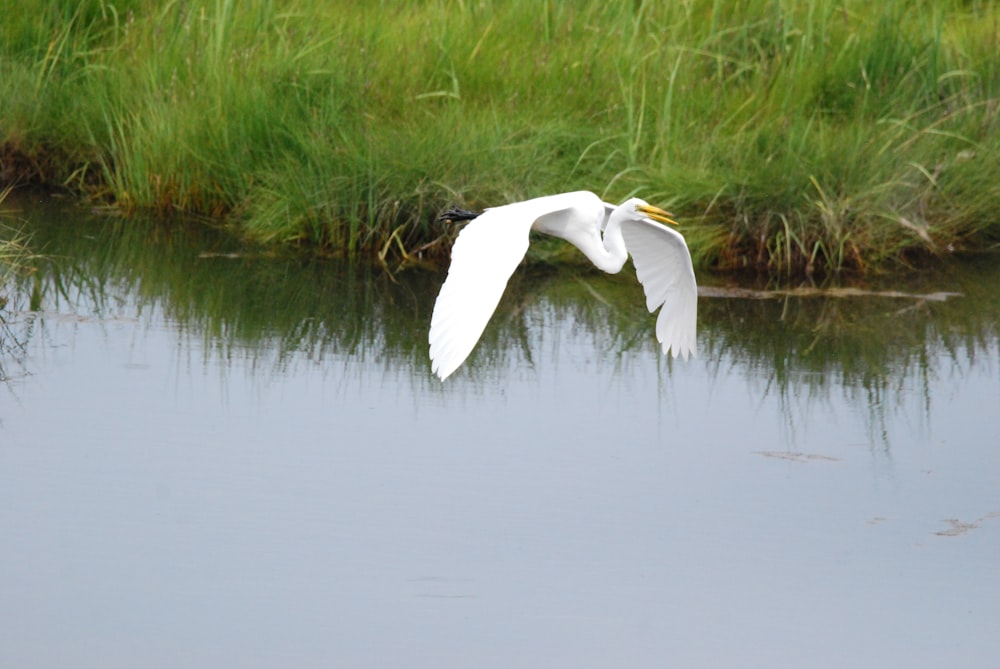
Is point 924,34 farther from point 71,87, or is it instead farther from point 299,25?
point 71,87

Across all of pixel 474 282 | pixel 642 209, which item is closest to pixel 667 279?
pixel 642 209

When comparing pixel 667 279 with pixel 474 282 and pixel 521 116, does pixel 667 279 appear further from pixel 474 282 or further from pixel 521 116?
pixel 521 116

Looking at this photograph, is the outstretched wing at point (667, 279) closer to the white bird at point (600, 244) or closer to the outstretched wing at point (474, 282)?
the white bird at point (600, 244)

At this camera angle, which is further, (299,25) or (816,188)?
(299,25)

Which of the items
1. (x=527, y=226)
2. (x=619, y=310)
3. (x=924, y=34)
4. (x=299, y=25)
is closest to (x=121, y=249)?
(x=299, y=25)

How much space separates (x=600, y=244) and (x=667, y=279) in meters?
0.38

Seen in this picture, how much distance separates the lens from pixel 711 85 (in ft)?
28.3

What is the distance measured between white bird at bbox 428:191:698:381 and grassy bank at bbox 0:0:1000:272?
5.66 ft

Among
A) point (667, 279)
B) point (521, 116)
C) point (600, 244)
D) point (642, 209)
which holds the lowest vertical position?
point (667, 279)

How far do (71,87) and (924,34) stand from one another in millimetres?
4481

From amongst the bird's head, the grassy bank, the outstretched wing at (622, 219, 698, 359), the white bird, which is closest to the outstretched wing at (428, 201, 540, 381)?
the white bird

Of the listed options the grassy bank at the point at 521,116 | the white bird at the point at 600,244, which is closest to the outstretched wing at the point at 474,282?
the white bird at the point at 600,244

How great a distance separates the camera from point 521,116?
8117 mm

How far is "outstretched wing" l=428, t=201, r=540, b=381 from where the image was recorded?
381 centimetres
